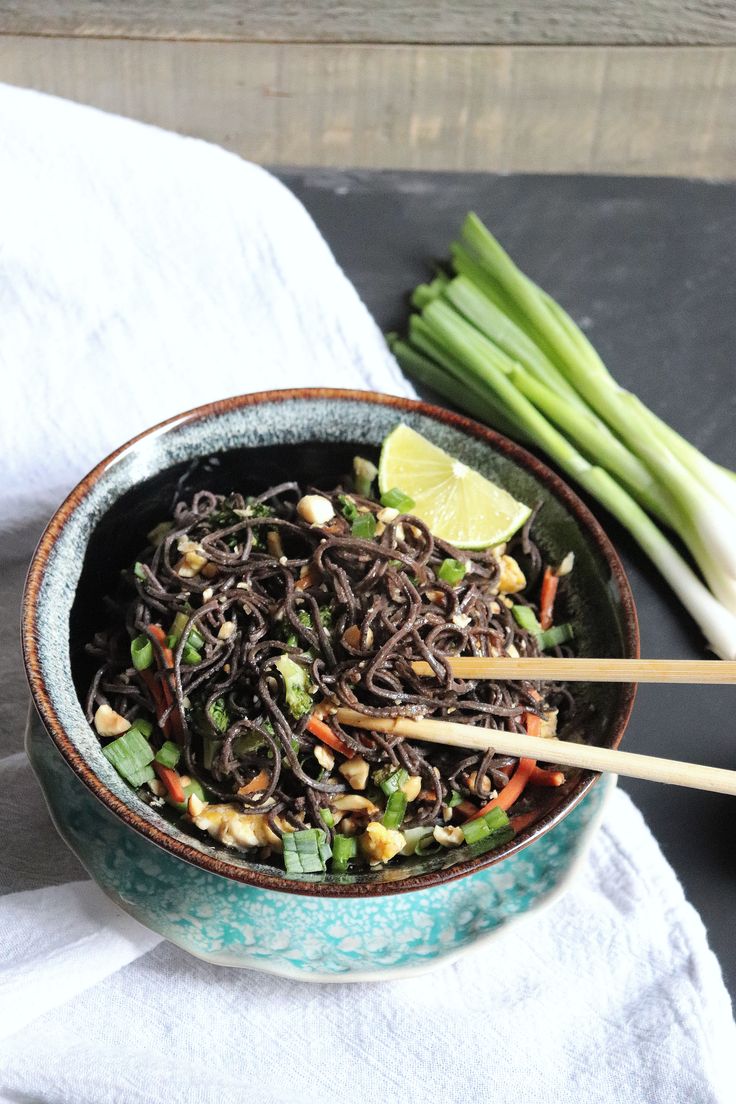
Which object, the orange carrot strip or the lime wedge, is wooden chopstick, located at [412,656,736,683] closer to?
the lime wedge

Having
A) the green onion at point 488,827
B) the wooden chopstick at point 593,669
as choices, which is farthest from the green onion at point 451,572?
the green onion at point 488,827

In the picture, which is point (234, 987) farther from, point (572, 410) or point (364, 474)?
point (572, 410)

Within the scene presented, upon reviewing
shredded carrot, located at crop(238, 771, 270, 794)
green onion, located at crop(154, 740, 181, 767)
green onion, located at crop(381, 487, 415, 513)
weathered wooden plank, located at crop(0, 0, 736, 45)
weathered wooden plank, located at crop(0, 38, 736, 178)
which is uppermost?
weathered wooden plank, located at crop(0, 0, 736, 45)

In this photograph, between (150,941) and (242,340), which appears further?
(242,340)

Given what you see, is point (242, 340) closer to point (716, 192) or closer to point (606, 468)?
point (606, 468)

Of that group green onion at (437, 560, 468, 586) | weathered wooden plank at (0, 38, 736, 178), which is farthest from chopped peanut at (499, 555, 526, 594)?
weathered wooden plank at (0, 38, 736, 178)

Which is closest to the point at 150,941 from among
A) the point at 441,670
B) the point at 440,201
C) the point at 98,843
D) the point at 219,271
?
the point at 98,843
